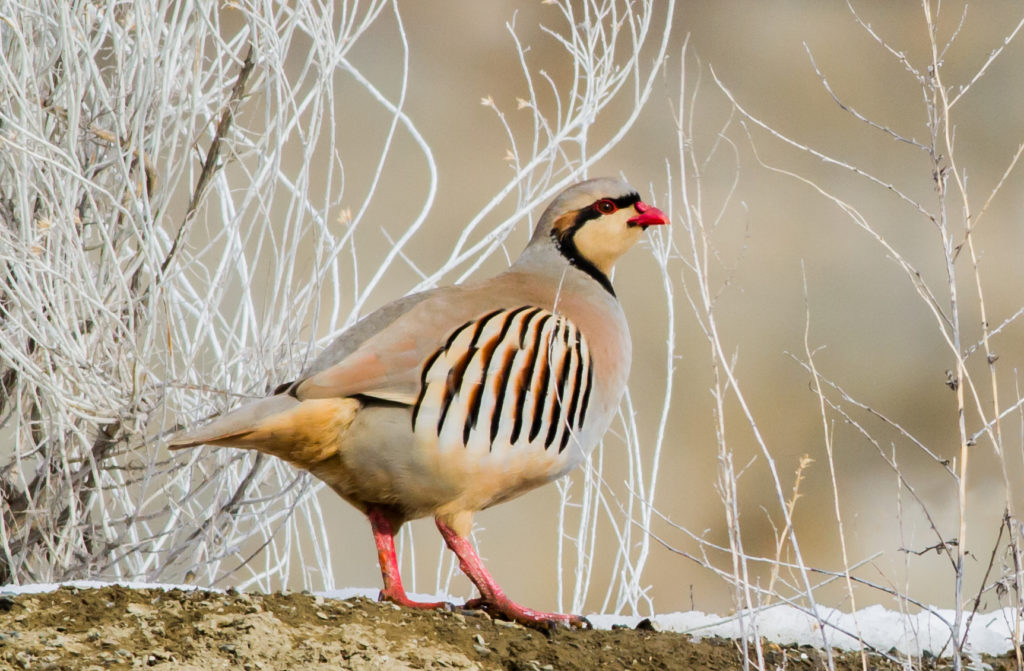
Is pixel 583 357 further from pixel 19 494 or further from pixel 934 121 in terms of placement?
pixel 19 494

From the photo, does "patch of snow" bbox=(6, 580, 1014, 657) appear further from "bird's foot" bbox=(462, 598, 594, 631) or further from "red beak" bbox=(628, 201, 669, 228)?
"red beak" bbox=(628, 201, 669, 228)

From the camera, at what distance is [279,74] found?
362 cm

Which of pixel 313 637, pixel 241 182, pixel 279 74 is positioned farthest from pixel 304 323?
pixel 241 182

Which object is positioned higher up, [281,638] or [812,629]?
[812,629]

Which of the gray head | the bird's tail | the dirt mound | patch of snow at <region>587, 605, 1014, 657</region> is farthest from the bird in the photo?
patch of snow at <region>587, 605, 1014, 657</region>

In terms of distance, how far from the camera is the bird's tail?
307cm

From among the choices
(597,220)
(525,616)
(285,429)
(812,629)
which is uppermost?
(597,220)

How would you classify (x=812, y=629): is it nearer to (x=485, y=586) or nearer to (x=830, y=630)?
(x=830, y=630)

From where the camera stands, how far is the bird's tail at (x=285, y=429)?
10.1ft

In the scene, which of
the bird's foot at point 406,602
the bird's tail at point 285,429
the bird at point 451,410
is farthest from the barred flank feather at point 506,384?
the bird's foot at point 406,602

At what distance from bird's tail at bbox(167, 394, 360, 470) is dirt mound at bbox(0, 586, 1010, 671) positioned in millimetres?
359

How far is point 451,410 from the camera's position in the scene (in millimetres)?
3312

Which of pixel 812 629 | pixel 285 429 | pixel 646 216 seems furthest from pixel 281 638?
pixel 646 216

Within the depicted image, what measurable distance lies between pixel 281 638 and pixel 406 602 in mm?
733
